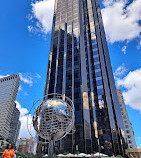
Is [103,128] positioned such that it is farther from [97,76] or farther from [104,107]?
[97,76]

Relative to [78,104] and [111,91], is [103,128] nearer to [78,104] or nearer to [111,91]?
[78,104]

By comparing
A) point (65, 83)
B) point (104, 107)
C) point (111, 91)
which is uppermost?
point (65, 83)

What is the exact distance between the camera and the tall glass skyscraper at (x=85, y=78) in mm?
32969

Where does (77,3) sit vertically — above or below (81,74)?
above

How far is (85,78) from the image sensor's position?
41062mm

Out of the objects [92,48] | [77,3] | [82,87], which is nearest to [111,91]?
[82,87]

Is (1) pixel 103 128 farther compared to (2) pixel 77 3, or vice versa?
(2) pixel 77 3

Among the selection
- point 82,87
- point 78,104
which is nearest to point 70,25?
point 82,87

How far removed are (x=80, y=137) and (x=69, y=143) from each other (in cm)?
328

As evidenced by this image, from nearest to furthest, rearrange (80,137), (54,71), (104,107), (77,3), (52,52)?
(80,137) → (104,107) → (54,71) → (52,52) → (77,3)

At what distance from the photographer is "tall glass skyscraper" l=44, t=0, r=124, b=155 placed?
32969 millimetres

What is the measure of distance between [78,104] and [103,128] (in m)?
9.19

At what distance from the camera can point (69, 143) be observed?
3319 centimetres

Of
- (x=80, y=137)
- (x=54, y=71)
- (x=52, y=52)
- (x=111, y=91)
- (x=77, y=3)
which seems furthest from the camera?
(x=77, y=3)
